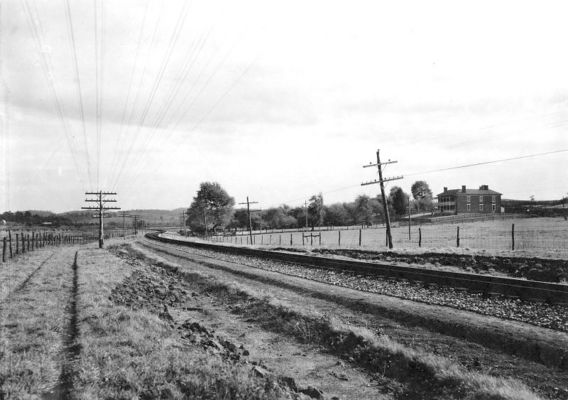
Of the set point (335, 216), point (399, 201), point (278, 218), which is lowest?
point (278, 218)

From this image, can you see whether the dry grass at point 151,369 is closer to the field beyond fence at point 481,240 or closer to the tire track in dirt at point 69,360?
the tire track in dirt at point 69,360

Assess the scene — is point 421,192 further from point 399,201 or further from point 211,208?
point 211,208

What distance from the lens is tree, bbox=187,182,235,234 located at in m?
104

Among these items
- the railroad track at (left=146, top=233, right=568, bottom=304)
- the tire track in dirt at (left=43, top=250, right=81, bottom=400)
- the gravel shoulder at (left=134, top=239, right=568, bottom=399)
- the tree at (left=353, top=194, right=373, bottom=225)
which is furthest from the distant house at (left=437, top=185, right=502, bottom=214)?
the tire track in dirt at (left=43, top=250, right=81, bottom=400)

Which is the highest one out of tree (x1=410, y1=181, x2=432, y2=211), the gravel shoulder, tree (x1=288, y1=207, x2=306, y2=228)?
tree (x1=410, y1=181, x2=432, y2=211)

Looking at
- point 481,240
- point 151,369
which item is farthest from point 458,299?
point 481,240

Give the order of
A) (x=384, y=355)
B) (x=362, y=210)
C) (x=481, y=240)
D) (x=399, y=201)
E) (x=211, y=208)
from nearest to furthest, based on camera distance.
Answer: (x=384, y=355)
(x=481, y=240)
(x=211, y=208)
(x=399, y=201)
(x=362, y=210)

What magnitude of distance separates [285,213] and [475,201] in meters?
59.1

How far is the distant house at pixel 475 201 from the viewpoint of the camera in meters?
117

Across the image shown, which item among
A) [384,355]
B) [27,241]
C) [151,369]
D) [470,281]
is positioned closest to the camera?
[151,369]

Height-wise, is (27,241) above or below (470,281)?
above

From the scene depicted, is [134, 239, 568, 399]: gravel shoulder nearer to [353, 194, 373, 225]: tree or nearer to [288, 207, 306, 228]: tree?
[288, 207, 306, 228]: tree

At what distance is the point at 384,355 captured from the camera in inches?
339

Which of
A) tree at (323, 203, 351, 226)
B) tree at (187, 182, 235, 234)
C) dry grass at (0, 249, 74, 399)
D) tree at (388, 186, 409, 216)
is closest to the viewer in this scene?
dry grass at (0, 249, 74, 399)
